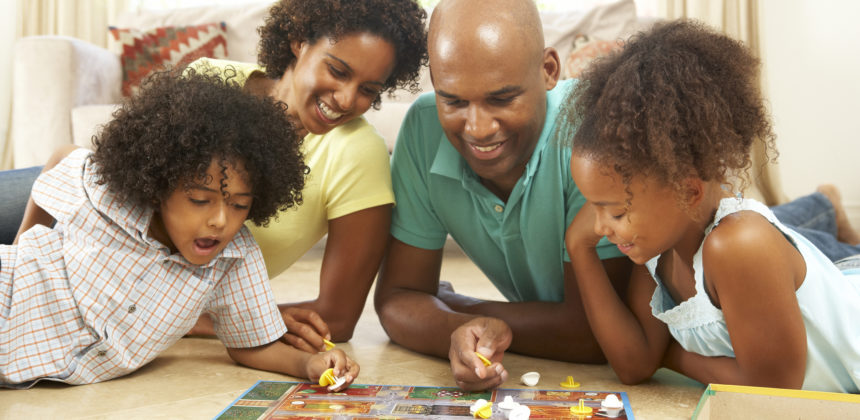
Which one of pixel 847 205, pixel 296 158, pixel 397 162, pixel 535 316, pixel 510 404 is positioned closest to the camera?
pixel 510 404

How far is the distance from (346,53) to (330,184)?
0.99 feet

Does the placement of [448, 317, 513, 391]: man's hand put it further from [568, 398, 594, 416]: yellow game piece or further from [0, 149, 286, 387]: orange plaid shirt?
[0, 149, 286, 387]: orange plaid shirt

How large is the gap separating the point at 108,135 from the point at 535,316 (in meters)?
0.94

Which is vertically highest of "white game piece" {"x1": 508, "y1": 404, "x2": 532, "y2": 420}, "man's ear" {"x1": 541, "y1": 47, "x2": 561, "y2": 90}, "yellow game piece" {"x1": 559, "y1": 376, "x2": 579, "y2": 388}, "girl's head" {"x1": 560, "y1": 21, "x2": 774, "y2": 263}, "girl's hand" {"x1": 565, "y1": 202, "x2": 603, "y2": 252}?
"man's ear" {"x1": 541, "y1": 47, "x2": 561, "y2": 90}

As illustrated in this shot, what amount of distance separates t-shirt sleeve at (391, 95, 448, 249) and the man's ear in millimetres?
272

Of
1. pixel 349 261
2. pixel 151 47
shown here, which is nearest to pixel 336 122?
pixel 349 261

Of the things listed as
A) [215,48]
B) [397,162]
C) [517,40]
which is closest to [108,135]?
[397,162]

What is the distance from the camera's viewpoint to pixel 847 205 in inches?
168

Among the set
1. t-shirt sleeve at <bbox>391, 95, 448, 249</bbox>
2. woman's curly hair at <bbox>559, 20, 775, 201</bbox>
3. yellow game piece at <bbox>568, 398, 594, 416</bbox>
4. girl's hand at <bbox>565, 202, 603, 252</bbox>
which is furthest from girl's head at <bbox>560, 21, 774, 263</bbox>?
t-shirt sleeve at <bbox>391, 95, 448, 249</bbox>

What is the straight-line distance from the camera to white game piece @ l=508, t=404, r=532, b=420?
1.22 metres

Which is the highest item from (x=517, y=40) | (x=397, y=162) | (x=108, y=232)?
(x=517, y=40)

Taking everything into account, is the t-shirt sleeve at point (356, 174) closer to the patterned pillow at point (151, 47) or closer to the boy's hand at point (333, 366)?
the boy's hand at point (333, 366)

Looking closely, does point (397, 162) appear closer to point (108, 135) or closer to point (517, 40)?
point (517, 40)

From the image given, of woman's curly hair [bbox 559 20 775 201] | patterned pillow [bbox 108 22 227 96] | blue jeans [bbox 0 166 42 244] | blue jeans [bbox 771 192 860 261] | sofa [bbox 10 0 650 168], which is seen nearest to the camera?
woman's curly hair [bbox 559 20 775 201]
